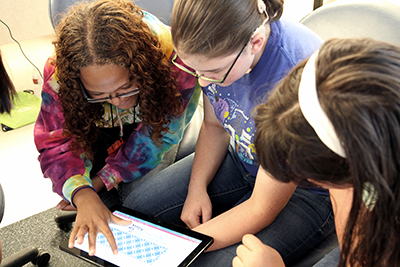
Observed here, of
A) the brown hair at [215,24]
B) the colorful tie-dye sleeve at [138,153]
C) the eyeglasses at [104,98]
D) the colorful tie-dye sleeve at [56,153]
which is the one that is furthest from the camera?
the colorful tie-dye sleeve at [138,153]

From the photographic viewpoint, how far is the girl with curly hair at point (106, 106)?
2.88 feet

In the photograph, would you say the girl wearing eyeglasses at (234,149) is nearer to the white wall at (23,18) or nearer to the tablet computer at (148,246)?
the tablet computer at (148,246)

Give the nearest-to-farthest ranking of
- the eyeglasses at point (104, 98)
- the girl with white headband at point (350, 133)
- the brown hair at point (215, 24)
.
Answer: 1. the girl with white headband at point (350, 133)
2. the brown hair at point (215, 24)
3. the eyeglasses at point (104, 98)

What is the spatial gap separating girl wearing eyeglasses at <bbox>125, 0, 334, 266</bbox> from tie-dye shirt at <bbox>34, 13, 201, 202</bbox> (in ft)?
0.27

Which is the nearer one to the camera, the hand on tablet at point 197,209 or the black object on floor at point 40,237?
the hand on tablet at point 197,209

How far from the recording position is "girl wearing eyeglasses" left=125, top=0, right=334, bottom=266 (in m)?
0.72

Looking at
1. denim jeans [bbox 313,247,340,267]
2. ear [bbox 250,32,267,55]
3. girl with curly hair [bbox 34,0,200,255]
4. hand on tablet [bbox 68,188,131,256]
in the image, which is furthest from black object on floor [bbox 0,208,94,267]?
ear [bbox 250,32,267,55]

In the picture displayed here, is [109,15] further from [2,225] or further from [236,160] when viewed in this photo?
[2,225]

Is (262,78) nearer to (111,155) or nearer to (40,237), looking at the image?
(111,155)

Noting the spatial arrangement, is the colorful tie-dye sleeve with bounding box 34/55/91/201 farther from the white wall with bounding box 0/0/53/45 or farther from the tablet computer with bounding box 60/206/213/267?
the white wall with bounding box 0/0/53/45

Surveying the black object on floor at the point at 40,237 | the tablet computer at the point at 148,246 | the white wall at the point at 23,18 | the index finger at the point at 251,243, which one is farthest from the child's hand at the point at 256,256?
the white wall at the point at 23,18

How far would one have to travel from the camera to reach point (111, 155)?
1.21 metres

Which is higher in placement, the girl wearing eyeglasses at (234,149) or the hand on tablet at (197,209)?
the girl wearing eyeglasses at (234,149)

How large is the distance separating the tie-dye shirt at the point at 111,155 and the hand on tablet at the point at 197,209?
0.25m
